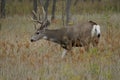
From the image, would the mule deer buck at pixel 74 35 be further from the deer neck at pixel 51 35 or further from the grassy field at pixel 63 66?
the grassy field at pixel 63 66

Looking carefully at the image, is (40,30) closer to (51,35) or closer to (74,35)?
(51,35)

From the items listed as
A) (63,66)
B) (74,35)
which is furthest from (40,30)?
(63,66)

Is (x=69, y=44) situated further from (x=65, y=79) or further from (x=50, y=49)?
(x=65, y=79)

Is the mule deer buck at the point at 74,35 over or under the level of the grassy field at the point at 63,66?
over

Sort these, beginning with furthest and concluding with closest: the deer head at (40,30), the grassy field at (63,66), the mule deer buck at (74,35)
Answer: the deer head at (40,30)
the mule deer buck at (74,35)
the grassy field at (63,66)

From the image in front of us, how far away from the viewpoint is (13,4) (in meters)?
32.3

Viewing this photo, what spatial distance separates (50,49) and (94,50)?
350 cm

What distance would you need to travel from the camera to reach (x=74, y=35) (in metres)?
8.86

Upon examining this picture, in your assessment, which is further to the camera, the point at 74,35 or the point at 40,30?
the point at 40,30

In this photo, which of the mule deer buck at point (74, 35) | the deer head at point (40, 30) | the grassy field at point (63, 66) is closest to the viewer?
the grassy field at point (63, 66)

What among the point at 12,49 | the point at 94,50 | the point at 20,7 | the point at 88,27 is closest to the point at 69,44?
the point at 88,27

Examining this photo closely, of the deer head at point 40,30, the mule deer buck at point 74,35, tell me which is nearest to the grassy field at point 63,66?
the mule deer buck at point 74,35

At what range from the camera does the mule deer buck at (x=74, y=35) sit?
8.70m

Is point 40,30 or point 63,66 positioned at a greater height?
point 40,30
